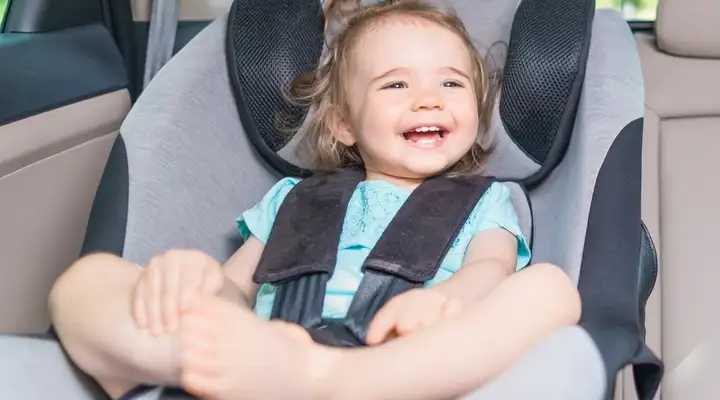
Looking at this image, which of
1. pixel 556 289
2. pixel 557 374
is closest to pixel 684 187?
pixel 556 289

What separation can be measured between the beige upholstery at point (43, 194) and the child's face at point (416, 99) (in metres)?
0.50

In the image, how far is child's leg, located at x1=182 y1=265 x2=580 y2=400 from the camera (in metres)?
0.84

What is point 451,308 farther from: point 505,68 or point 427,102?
point 505,68

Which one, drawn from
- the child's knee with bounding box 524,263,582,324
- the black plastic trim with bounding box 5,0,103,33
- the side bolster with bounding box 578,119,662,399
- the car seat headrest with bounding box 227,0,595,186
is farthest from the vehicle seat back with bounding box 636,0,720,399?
the black plastic trim with bounding box 5,0,103,33

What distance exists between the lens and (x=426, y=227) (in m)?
1.24

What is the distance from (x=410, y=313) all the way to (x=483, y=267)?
0.76 feet

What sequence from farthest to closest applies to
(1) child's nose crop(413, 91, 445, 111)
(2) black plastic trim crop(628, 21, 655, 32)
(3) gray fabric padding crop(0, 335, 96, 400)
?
1. (2) black plastic trim crop(628, 21, 655, 32)
2. (1) child's nose crop(413, 91, 445, 111)
3. (3) gray fabric padding crop(0, 335, 96, 400)

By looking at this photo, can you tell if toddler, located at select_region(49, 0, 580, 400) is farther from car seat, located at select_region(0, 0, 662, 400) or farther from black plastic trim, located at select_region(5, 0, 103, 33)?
black plastic trim, located at select_region(5, 0, 103, 33)

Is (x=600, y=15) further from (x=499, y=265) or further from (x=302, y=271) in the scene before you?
(x=302, y=271)

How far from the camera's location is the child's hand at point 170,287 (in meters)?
0.92

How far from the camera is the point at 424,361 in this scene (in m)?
0.89

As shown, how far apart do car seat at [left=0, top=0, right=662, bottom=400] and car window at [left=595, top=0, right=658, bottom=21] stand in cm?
35

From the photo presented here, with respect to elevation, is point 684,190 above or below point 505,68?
below

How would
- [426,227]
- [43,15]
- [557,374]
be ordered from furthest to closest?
[43,15] → [426,227] → [557,374]
